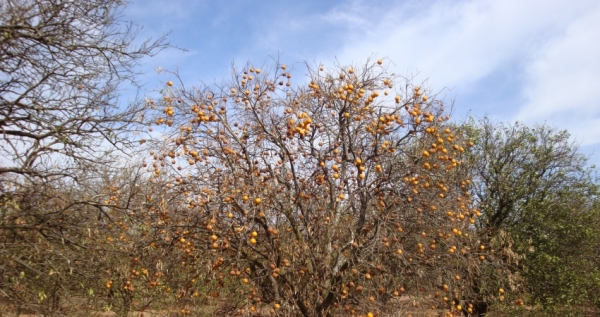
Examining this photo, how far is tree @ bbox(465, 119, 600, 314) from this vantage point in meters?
11.6

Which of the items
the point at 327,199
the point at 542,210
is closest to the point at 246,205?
the point at 327,199

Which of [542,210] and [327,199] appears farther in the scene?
[542,210]

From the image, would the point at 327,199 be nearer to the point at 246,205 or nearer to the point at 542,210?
the point at 246,205

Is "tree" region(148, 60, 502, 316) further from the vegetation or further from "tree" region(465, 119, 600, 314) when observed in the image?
"tree" region(465, 119, 600, 314)

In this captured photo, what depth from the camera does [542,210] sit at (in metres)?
12.6

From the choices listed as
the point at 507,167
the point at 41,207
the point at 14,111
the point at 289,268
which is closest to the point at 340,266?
the point at 289,268

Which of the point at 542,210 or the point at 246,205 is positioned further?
the point at 542,210

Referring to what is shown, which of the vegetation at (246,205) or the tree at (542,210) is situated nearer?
the vegetation at (246,205)

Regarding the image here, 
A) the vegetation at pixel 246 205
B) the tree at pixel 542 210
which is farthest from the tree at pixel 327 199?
the tree at pixel 542 210

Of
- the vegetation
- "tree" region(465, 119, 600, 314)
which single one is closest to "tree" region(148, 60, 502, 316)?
the vegetation

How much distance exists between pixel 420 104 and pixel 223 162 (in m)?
2.74

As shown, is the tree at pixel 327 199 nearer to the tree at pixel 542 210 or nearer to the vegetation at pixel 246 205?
the vegetation at pixel 246 205

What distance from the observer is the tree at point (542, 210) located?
38.0 ft

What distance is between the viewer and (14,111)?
6.26 meters
